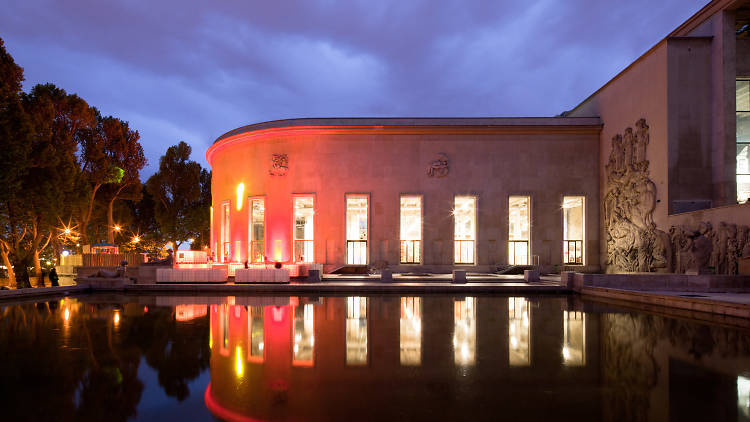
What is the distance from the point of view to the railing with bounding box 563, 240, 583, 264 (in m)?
25.3

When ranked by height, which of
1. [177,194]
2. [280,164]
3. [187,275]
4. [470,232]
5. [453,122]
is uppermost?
[453,122]

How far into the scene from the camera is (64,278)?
26734 mm

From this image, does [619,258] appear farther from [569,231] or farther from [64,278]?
[64,278]

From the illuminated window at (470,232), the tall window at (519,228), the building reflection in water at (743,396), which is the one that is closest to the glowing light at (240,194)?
the illuminated window at (470,232)

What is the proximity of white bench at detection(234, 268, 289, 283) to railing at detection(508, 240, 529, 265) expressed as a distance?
14.5 metres

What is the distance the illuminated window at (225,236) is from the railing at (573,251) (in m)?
22.6

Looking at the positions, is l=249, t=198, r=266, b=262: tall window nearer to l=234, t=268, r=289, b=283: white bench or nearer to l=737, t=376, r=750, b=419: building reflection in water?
l=234, t=268, r=289, b=283: white bench

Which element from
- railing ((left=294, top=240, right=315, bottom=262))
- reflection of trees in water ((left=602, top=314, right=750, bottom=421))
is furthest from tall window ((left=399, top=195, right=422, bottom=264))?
reflection of trees in water ((left=602, top=314, right=750, bottom=421))

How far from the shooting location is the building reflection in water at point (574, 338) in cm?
621

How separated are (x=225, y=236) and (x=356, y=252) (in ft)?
36.2

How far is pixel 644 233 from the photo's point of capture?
19953 mm

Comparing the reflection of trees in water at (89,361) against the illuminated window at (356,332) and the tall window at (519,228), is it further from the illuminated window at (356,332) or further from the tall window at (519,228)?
the tall window at (519,228)

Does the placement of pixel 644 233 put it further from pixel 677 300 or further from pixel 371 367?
pixel 371 367

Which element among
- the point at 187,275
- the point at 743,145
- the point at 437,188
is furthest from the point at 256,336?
the point at 743,145
